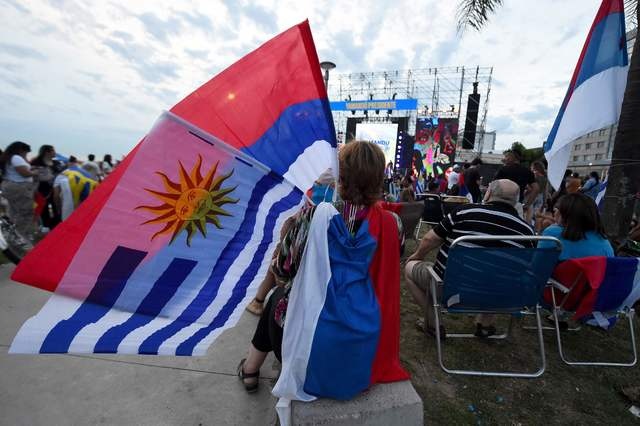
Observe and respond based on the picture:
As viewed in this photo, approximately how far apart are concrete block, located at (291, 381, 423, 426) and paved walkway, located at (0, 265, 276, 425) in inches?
18.5

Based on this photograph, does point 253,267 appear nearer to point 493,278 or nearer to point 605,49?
point 493,278

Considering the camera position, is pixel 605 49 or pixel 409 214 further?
pixel 409 214

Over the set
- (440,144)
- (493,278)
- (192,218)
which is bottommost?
(493,278)

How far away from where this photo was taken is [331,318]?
4.46 feet

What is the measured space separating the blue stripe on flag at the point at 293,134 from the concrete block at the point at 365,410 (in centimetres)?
100

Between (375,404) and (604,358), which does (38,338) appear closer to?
(375,404)

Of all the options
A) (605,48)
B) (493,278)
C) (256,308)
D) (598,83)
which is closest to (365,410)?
(493,278)

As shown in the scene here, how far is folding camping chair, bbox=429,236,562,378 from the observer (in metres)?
2.08

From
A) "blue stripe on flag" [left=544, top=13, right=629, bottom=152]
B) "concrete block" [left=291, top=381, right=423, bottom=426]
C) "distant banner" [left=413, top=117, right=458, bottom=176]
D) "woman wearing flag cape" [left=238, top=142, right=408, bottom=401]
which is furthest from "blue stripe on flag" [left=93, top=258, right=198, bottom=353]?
"distant banner" [left=413, top=117, right=458, bottom=176]

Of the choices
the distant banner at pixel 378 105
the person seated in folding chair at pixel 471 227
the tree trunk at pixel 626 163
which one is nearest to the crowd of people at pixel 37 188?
the person seated in folding chair at pixel 471 227

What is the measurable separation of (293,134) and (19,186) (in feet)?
14.7

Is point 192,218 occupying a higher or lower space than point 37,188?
higher

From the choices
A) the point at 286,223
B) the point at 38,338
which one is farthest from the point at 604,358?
the point at 38,338

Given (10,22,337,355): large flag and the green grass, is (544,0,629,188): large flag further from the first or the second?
(10,22,337,355): large flag
